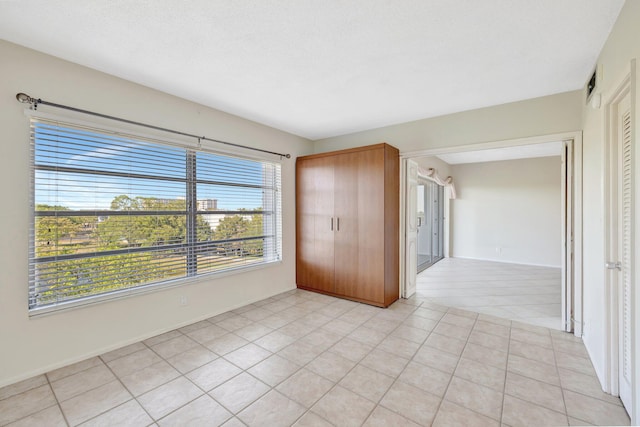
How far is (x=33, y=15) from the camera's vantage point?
1692mm

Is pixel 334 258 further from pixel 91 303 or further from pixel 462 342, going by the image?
pixel 91 303

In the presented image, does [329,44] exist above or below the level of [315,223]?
above

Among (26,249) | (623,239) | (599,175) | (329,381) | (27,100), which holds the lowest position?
(329,381)

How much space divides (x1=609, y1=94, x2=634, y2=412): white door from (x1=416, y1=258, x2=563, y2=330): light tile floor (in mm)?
1401

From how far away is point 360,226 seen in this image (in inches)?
144

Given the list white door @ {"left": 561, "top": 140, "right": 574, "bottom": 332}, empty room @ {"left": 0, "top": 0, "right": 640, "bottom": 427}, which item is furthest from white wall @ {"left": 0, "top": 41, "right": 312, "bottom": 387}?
white door @ {"left": 561, "top": 140, "right": 574, "bottom": 332}

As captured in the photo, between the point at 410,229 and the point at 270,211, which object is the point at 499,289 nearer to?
the point at 410,229

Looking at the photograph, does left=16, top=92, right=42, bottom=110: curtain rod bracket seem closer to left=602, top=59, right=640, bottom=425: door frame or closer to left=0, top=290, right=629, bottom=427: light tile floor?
left=0, top=290, right=629, bottom=427: light tile floor

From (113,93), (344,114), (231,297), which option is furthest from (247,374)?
(344,114)

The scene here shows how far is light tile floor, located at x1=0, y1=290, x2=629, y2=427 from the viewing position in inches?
65.8

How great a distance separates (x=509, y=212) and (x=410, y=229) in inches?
161

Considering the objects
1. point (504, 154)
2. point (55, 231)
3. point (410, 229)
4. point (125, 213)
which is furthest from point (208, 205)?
point (504, 154)

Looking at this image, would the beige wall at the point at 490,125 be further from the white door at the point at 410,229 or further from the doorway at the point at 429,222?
the doorway at the point at 429,222

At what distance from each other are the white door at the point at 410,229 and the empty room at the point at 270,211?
44 millimetres
